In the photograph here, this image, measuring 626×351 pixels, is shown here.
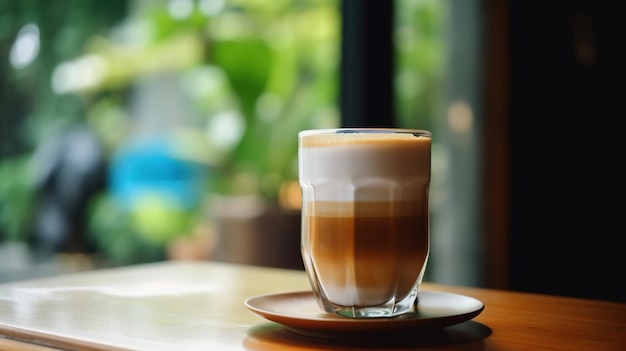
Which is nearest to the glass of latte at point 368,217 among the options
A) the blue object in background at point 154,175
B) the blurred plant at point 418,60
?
the blurred plant at point 418,60

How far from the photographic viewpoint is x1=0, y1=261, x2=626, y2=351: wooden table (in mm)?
696

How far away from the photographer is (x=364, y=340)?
0.71 m

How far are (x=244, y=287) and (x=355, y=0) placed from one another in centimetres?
165

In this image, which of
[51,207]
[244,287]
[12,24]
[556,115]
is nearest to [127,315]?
[244,287]

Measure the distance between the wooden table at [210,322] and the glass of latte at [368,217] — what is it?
0.06 m

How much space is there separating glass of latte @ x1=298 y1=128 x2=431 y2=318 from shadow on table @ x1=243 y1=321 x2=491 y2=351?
2.4 inches

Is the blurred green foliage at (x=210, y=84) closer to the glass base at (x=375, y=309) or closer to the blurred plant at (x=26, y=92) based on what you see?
the blurred plant at (x=26, y=92)

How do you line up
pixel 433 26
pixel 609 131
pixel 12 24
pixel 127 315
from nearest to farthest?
1. pixel 127 315
2. pixel 12 24
3. pixel 609 131
4. pixel 433 26

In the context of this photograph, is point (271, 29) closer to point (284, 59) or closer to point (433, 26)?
point (284, 59)

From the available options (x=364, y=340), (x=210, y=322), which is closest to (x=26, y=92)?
(x=210, y=322)

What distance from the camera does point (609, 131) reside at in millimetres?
2781

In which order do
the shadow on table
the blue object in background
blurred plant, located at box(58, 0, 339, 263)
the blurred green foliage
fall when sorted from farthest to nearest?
blurred plant, located at box(58, 0, 339, 263), the blue object in background, the blurred green foliage, the shadow on table

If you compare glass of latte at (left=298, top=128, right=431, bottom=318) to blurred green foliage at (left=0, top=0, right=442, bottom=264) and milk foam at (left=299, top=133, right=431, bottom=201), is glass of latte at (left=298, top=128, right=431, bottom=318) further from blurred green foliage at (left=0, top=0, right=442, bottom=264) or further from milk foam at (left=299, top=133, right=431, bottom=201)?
blurred green foliage at (left=0, top=0, right=442, bottom=264)

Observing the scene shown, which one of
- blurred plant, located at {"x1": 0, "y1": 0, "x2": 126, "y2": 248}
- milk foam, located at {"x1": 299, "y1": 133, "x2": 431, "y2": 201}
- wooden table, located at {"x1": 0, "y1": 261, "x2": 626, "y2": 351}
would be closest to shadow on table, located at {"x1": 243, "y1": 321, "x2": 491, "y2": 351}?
wooden table, located at {"x1": 0, "y1": 261, "x2": 626, "y2": 351}
